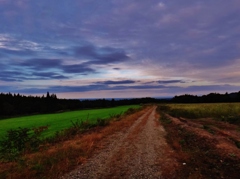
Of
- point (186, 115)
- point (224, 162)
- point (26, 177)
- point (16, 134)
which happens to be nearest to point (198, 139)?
point (224, 162)

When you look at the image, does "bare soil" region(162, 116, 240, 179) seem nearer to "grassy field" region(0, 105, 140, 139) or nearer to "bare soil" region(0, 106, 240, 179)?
"bare soil" region(0, 106, 240, 179)

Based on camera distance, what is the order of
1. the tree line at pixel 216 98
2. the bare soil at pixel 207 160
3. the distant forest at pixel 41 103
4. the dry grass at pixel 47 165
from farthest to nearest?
1. the tree line at pixel 216 98
2. the distant forest at pixel 41 103
3. the dry grass at pixel 47 165
4. the bare soil at pixel 207 160

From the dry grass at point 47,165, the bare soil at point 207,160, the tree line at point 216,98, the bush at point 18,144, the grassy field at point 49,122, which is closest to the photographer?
the bare soil at point 207,160

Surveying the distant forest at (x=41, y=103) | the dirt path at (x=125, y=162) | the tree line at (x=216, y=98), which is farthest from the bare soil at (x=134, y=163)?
the tree line at (x=216, y=98)

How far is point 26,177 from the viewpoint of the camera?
816 cm

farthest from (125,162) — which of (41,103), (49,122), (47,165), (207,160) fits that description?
(41,103)

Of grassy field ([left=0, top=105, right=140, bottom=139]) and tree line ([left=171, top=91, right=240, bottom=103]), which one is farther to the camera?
tree line ([left=171, top=91, right=240, bottom=103])

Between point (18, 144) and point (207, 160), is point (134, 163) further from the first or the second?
point (18, 144)

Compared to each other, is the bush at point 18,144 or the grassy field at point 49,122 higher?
the bush at point 18,144

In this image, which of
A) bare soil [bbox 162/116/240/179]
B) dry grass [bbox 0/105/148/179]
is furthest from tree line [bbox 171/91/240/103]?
dry grass [bbox 0/105/148/179]

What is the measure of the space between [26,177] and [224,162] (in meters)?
8.72

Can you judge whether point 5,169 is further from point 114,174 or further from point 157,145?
point 157,145

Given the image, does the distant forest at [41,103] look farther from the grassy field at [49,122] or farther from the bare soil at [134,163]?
the bare soil at [134,163]

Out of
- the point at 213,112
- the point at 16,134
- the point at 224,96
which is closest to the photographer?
the point at 16,134
